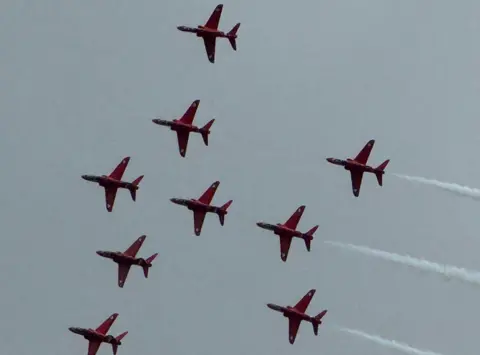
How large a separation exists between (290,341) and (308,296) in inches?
187

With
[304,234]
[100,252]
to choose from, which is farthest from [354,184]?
[100,252]

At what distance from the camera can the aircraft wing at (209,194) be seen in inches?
5955

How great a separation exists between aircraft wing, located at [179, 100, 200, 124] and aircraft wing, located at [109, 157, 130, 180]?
270 inches

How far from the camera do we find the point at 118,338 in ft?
474

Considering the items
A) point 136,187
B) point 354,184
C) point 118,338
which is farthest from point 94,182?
point 354,184

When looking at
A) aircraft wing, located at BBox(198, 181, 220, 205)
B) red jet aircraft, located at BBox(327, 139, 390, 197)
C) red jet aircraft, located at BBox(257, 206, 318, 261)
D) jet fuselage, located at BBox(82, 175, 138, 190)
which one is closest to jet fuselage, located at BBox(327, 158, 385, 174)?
red jet aircraft, located at BBox(327, 139, 390, 197)

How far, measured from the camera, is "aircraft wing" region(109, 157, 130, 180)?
150750 mm

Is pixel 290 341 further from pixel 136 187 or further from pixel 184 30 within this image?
pixel 184 30

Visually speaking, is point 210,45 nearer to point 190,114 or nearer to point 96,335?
point 190,114

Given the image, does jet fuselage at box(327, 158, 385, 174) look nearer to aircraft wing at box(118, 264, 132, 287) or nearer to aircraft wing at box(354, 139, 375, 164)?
aircraft wing at box(354, 139, 375, 164)

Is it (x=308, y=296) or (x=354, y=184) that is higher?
(x=354, y=184)

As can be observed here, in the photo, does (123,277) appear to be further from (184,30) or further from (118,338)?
(184,30)

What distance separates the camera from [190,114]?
493 ft

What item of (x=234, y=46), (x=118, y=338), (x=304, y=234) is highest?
(x=234, y=46)
